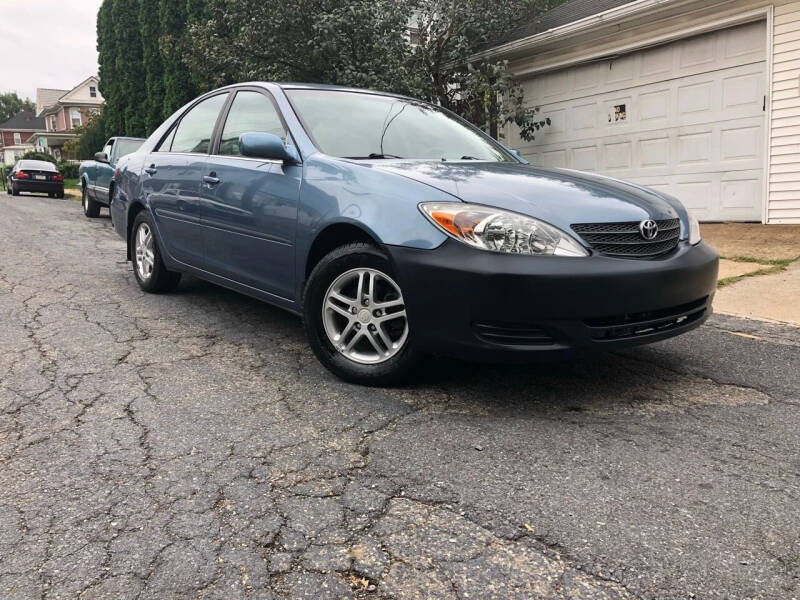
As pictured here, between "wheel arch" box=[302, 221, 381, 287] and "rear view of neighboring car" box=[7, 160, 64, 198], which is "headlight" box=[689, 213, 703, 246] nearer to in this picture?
"wheel arch" box=[302, 221, 381, 287]

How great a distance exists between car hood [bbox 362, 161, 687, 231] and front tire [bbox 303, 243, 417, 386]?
0.49 meters

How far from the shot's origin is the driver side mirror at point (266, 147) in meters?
3.67

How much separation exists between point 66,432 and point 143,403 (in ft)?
1.27

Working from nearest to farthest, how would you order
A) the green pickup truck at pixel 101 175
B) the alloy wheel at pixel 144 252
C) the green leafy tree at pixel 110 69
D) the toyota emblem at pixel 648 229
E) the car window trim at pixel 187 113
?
the toyota emblem at pixel 648 229 → the car window trim at pixel 187 113 → the alloy wheel at pixel 144 252 → the green pickup truck at pixel 101 175 → the green leafy tree at pixel 110 69

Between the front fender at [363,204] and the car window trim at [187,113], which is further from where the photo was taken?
the car window trim at [187,113]

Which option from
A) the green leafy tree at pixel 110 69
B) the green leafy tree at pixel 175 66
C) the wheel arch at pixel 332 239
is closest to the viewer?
the wheel arch at pixel 332 239

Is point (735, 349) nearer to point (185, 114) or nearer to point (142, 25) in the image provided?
point (185, 114)

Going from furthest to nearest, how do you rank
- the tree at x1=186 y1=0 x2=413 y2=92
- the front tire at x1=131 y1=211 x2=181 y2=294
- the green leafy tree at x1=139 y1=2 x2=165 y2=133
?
1. the green leafy tree at x1=139 y1=2 x2=165 y2=133
2. the tree at x1=186 y1=0 x2=413 y2=92
3. the front tire at x1=131 y1=211 x2=181 y2=294

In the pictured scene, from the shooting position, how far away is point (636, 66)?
390 inches

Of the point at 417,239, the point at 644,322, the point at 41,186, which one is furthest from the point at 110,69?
the point at 644,322

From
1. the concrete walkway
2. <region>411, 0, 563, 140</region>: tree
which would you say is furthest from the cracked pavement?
<region>411, 0, 563, 140</region>: tree

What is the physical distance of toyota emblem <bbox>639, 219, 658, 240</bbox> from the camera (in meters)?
3.11

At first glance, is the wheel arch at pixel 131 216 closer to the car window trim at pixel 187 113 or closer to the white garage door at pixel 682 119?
the car window trim at pixel 187 113

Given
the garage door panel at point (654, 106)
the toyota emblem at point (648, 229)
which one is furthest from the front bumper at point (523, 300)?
the garage door panel at point (654, 106)
